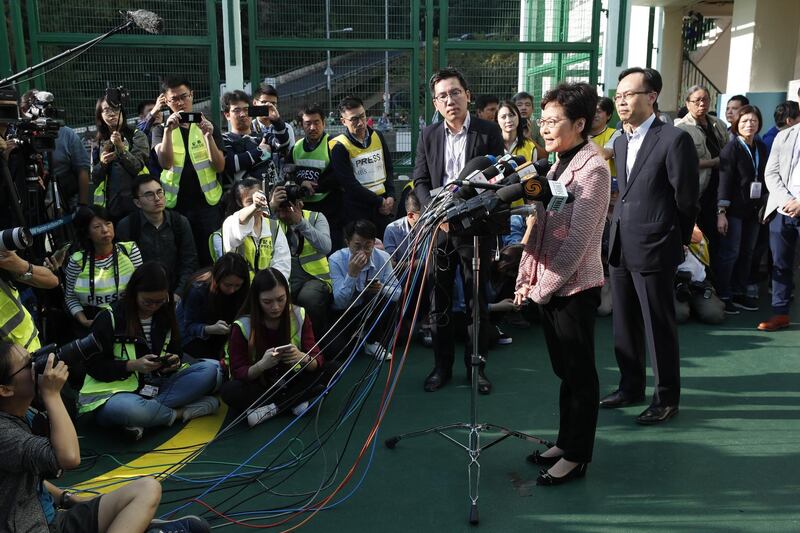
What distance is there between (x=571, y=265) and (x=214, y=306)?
2.35 metres

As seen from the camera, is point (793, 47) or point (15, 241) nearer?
point (15, 241)

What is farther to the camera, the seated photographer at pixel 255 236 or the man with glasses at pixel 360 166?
the man with glasses at pixel 360 166

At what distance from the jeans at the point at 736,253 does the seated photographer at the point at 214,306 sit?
377 centimetres

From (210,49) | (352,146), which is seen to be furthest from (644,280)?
(210,49)

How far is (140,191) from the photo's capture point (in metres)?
4.58

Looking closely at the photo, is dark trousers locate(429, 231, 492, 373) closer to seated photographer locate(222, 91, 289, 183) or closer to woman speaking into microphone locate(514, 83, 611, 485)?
woman speaking into microphone locate(514, 83, 611, 485)

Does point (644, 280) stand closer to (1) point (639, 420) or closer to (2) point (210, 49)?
(1) point (639, 420)

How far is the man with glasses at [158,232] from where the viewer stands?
458 cm

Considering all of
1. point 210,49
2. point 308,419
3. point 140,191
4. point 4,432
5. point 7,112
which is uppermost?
point 210,49

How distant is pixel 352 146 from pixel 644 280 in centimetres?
267

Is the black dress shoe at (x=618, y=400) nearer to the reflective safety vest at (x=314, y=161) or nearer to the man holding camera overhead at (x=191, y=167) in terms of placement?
the reflective safety vest at (x=314, y=161)

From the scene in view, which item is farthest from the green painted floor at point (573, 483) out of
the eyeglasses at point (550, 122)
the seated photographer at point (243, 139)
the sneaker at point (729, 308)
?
the seated photographer at point (243, 139)

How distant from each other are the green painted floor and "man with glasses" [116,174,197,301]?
1358mm

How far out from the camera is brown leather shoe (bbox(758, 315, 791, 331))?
516 centimetres
